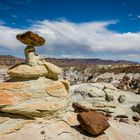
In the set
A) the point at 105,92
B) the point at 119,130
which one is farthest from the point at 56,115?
the point at 105,92

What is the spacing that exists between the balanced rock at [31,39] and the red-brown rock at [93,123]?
4.92 meters

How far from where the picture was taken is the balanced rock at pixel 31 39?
17078mm

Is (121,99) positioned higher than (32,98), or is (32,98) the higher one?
(32,98)

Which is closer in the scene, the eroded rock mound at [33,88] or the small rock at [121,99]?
the eroded rock mound at [33,88]

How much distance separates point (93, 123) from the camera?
17.1 meters

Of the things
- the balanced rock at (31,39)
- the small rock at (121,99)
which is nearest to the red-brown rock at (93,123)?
the balanced rock at (31,39)

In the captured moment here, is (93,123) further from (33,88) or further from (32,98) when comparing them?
(33,88)

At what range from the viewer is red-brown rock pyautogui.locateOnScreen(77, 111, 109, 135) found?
55.7 feet

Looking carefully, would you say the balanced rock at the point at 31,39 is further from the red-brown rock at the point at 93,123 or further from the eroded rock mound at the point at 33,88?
the red-brown rock at the point at 93,123

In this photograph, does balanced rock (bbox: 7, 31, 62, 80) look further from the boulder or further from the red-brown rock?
the red-brown rock

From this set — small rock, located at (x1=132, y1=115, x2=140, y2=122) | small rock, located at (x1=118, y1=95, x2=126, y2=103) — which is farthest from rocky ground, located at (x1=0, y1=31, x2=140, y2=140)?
small rock, located at (x1=118, y1=95, x2=126, y2=103)

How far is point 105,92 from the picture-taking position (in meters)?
31.1

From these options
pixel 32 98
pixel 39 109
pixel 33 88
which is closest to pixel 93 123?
pixel 39 109

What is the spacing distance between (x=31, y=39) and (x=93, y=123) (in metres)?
5.88
